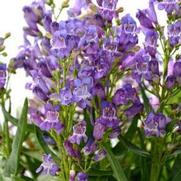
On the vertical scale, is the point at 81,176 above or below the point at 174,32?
below

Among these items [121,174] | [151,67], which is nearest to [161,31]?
[151,67]

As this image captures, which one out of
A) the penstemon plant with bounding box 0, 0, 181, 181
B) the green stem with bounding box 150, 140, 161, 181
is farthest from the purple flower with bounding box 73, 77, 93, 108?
the green stem with bounding box 150, 140, 161, 181

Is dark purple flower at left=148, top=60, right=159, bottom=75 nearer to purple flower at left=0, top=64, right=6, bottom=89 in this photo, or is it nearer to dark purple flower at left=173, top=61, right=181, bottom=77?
dark purple flower at left=173, top=61, right=181, bottom=77

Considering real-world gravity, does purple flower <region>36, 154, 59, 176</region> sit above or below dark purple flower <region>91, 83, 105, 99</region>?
below

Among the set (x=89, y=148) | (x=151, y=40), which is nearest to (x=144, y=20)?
(x=151, y=40)

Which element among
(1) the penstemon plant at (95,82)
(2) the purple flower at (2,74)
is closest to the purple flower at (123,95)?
(1) the penstemon plant at (95,82)

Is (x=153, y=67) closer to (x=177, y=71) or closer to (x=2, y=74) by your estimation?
(x=177, y=71)

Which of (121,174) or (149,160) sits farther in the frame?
(149,160)

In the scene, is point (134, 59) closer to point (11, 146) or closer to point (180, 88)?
point (180, 88)
